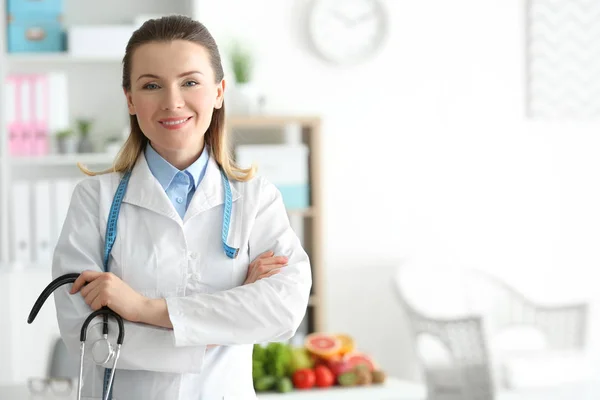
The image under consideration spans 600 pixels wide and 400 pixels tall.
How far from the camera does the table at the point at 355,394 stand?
2.93 m

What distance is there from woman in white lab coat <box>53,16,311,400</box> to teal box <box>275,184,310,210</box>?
9.14ft

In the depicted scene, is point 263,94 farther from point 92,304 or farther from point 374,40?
point 92,304

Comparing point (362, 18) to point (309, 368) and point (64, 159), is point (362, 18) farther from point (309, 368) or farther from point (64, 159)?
point (309, 368)

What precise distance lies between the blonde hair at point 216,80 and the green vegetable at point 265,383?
5.15 feet

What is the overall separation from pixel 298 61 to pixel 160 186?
3.18 meters

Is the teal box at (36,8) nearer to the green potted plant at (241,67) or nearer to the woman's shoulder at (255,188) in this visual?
the green potted plant at (241,67)

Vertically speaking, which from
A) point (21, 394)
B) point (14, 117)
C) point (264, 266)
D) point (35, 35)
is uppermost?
point (35, 35)

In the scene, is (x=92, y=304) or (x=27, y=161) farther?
(x=27, y=161)

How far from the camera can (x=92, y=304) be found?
4.35ft

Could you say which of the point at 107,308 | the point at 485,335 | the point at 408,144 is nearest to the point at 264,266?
the point at 107,308

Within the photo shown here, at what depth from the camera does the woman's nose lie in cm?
131

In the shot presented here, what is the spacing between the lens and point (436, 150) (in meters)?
4.64

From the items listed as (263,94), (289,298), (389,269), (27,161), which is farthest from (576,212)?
(289,298)

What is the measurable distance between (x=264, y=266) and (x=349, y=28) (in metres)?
3.30
